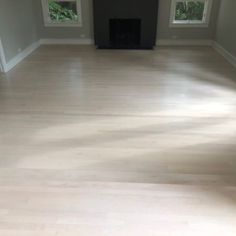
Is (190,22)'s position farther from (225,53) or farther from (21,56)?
(21,56)

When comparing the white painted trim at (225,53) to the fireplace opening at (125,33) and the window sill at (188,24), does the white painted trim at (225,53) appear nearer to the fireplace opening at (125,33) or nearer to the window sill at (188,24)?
the window sill at (188,24)

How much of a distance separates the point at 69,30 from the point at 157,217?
5.55 meters

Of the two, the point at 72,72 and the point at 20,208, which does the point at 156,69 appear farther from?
the point at 20,208

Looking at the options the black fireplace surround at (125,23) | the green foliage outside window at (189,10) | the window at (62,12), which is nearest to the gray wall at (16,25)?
the window at (62,12)

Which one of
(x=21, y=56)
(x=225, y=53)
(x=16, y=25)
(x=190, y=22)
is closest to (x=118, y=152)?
(x=21, y=56)

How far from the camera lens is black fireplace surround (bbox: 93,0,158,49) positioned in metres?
5.60

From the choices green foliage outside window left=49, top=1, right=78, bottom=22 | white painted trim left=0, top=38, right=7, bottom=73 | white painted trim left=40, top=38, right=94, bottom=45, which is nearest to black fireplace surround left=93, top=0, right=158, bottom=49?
white painted trim left=40, top=38, right=94, bottom=45

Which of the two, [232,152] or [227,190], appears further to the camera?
[232,152]

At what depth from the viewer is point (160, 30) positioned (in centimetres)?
604

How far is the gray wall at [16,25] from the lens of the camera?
4.34 metres

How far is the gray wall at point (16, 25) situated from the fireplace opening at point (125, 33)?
75.3 inches

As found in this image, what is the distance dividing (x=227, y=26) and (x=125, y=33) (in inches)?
92.8

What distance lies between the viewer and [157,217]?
160 cm

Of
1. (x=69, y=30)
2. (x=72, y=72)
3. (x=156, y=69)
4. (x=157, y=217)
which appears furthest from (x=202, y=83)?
(x=69, y=30)
